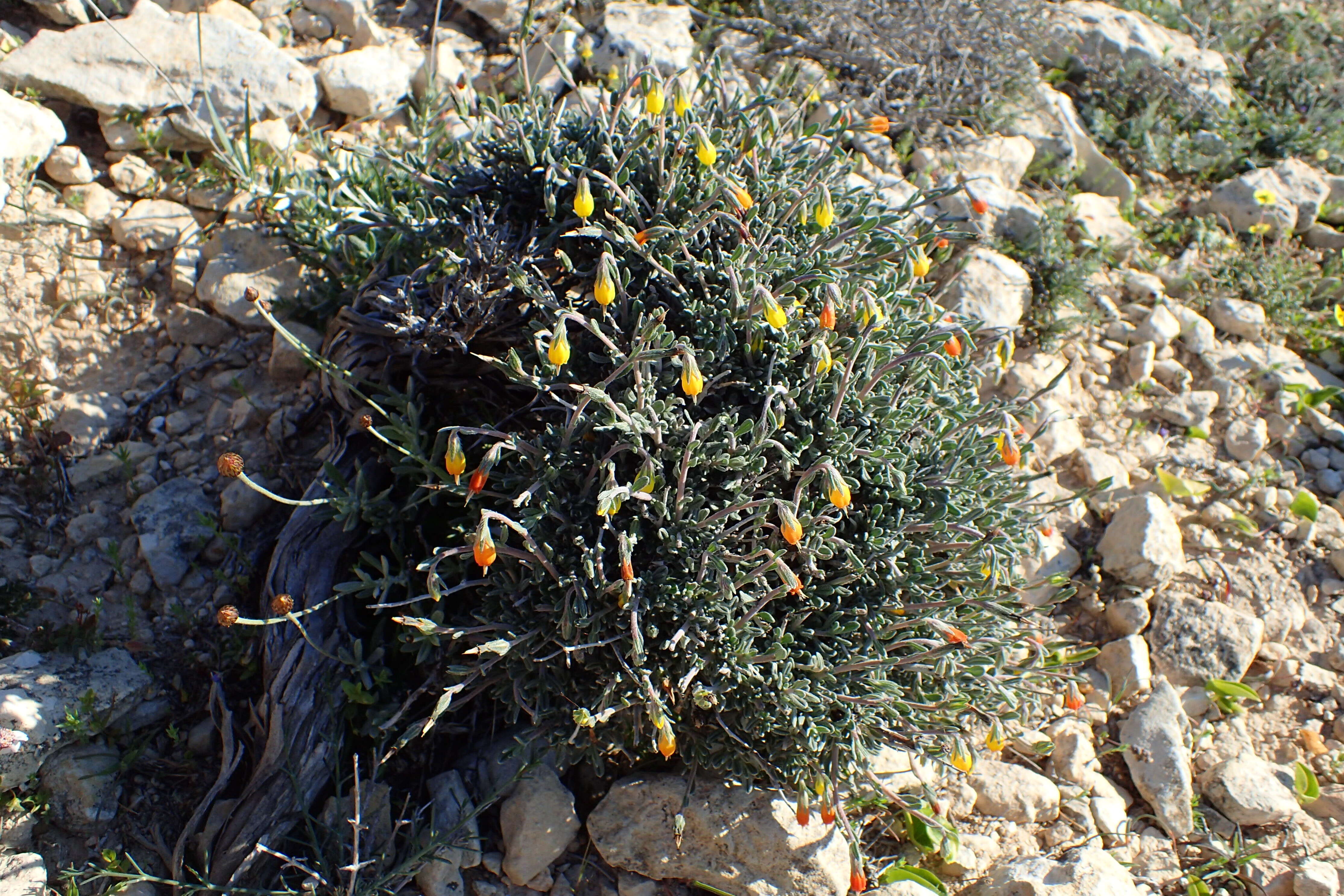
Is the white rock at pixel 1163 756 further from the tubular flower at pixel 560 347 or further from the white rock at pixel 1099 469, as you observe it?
the tubular flower at pixel 560 347

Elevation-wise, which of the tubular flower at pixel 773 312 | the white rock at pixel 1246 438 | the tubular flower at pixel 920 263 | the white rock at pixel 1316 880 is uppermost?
the tubular flower at pixel 773 312

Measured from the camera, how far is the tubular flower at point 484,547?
2.22m

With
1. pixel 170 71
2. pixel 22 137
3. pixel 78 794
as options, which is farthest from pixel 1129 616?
pixel 22 137

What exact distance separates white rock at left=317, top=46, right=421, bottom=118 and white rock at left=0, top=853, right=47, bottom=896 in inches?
124

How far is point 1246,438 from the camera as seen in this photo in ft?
13.0

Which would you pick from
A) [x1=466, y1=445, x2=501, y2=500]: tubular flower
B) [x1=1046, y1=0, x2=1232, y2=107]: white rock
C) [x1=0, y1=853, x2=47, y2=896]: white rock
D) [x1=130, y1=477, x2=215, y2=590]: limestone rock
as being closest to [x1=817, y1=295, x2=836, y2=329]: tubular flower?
[x1=466, y1=445, x2=501, y2=500]: tubular flower

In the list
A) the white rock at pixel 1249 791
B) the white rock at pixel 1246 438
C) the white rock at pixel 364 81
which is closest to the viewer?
the white rock at pixel 1249 791

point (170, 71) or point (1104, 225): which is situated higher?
point (1104, 225)

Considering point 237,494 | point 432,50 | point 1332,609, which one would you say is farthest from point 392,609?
point 1332,609

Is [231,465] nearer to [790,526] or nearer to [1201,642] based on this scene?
[790,526]

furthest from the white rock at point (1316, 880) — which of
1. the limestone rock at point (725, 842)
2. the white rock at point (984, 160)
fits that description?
the white rock at point (984, 160)

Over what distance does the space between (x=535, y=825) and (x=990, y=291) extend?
2773 millimetres

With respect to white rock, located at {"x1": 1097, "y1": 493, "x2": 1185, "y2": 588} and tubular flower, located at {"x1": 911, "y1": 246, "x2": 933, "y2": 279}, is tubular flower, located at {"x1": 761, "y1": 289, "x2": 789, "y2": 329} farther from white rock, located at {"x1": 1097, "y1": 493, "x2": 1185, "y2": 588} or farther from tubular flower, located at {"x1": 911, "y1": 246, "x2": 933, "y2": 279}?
white rock, located at {"x1": 1097, "y1": 493, "x2": 1185, "y2": 588}

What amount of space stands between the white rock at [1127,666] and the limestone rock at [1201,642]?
66 mm
